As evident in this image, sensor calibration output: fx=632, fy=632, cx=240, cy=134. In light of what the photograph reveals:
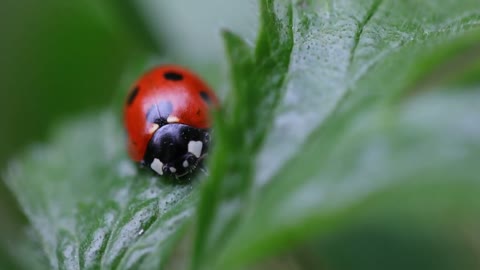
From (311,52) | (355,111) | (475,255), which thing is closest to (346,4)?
(311,52)

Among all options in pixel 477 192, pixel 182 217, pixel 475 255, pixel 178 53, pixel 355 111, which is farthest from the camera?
pixel 178 53

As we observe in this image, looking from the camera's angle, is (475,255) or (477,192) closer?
(477,192)

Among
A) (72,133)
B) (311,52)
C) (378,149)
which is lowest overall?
(378,149)

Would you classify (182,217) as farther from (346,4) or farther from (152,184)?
(346,4)

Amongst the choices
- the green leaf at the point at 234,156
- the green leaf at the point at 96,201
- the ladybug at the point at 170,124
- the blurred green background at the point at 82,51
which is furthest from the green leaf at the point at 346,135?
the blurred green background at the point at 82,51

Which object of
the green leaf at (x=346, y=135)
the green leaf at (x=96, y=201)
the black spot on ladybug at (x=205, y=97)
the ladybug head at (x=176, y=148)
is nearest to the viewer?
the green leaf at (x=346, y=135)

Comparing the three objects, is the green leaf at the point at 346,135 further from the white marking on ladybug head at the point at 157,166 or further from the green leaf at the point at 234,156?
the white marking on ladybug head at the point at 157,166

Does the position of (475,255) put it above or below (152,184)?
below
